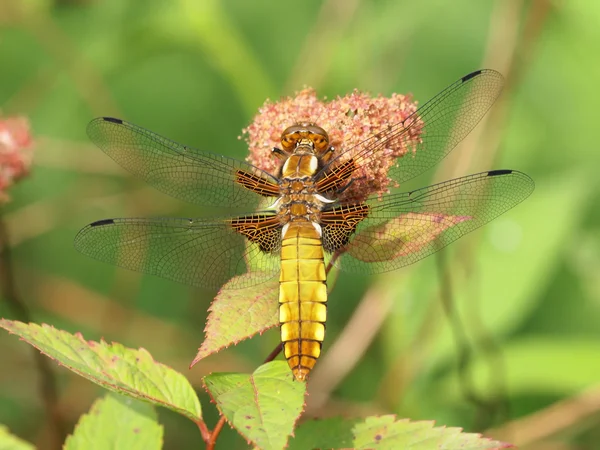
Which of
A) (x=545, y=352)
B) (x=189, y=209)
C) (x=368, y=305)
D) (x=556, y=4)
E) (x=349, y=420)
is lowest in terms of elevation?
(x=349, y=420)

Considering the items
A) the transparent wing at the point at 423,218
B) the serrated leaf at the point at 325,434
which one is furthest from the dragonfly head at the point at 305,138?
the serrated leaf at the point at 325,434

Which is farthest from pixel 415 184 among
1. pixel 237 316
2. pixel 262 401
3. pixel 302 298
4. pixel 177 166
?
pixel 262 401

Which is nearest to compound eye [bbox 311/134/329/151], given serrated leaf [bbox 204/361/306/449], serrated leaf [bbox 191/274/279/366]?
serrated leaf [bbox 191/274/279/366]

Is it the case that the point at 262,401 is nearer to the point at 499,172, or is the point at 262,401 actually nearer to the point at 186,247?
the point at 186,247

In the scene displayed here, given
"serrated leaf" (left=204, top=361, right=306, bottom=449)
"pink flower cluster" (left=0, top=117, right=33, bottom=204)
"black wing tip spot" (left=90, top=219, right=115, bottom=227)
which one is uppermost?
"pink flower cluster" (left=0, top=117, right=33, bottom=204)

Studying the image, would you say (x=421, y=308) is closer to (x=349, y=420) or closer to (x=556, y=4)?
(x=349, y=420)

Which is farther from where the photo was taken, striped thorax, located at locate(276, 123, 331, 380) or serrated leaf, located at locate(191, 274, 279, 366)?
striped thorax, located at locate(276, 123, 331, 380)

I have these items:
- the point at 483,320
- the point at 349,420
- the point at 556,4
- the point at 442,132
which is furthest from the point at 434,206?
the point at 556,4

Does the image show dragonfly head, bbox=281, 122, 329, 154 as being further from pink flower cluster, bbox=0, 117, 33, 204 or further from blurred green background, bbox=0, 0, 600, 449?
pink flower cluster, bbox=0, 117, 33, 204
